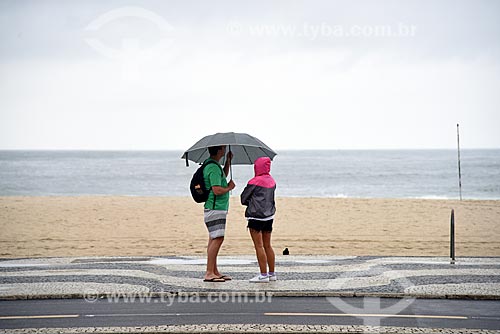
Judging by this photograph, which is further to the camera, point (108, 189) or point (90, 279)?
point (108, 189)

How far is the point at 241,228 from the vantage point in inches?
903

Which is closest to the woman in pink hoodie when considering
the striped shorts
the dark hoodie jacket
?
the dark hoodie jacket

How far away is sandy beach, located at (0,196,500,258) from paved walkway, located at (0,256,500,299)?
3.33m

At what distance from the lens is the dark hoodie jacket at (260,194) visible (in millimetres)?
10047

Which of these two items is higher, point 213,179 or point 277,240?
point 213,179

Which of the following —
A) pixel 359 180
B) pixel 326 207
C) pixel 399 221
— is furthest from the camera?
pixel 359 180

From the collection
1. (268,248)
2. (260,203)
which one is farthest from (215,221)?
(268,248)

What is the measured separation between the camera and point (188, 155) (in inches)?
431

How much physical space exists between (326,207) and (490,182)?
39321 millimetres

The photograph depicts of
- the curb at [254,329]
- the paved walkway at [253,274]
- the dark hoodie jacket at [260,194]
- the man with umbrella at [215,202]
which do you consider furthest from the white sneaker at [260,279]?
Answer: the curb at [254,329]

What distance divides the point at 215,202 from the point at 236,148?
1120 mm

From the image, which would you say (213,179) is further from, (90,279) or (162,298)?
(90,279)

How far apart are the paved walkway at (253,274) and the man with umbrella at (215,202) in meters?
0.32

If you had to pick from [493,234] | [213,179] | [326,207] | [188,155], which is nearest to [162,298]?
[213,179]
